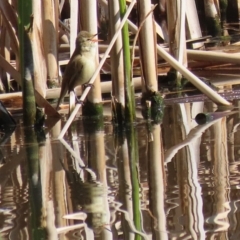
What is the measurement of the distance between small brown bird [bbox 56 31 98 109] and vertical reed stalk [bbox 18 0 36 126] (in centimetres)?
43

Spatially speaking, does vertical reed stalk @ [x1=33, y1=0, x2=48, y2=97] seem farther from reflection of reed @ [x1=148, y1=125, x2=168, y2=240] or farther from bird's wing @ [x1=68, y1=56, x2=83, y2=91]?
reflection of reed @ [x1=148, y1=125, x2=168, y2=240]

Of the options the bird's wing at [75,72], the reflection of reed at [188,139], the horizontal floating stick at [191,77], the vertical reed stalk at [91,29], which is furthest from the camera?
the horizontal floating stick at [191,77]

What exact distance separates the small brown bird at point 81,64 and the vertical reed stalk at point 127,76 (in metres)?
0.35

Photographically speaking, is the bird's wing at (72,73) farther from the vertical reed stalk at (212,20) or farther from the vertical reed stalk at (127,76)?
the vertical reed stalk at (212,20)

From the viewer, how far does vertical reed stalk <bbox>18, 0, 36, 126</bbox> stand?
6.47m

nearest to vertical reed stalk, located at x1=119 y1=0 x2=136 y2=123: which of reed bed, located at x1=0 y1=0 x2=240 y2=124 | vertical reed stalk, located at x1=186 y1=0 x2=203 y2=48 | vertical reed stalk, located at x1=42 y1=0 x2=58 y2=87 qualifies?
reed bed, located at x1=0 y1=0 x2=240 y2=124

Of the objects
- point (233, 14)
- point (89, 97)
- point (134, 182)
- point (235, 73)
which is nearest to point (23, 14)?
point (89, 97)

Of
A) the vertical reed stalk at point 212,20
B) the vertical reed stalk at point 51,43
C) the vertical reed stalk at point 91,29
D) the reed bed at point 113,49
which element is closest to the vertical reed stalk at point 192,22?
the reed bed at point 113,49

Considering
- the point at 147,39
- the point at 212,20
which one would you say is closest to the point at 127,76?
the point at 147,39

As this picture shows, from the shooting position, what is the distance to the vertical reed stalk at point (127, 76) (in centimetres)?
642

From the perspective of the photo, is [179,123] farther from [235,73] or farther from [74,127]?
[235,73]

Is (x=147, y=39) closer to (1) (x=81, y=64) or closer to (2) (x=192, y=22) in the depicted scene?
(1) (x=81, y=64)

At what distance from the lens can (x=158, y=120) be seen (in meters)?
7.09

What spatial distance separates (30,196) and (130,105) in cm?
204
